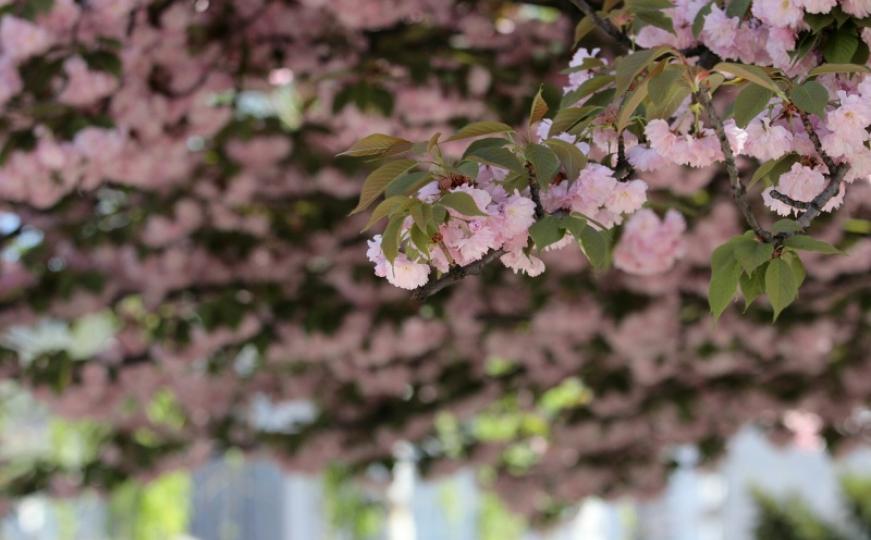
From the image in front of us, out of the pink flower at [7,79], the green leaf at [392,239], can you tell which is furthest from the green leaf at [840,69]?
the pink flower at [7,79]

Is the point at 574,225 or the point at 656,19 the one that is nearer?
the point at 574,225

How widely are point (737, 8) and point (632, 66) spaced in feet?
0.78

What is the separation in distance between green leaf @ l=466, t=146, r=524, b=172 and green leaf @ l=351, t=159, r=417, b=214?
0.21 ft

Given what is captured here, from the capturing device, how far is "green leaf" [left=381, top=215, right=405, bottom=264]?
1.18 meters

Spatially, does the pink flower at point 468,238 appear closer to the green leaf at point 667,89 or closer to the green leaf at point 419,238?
the green leaf at point 419,238

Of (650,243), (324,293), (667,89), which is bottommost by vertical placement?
(324,293)

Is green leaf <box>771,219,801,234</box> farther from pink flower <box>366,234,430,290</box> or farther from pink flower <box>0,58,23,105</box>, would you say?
pink flower <box>0,58,23,105</box>

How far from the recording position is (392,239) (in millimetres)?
1184

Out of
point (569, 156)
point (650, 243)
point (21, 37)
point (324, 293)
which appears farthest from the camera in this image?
point (324, 293)

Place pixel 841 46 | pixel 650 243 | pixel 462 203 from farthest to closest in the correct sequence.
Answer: pixel 650 243, pixel 841 46, pixel 462 203

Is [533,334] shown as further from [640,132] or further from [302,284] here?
[640,132]

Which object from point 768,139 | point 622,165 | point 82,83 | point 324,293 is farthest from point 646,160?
point 324,293

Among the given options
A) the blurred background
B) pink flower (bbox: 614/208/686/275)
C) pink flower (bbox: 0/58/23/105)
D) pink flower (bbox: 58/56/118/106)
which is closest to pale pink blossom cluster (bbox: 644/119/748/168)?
pink flower (bbox: 614/208/686/275)

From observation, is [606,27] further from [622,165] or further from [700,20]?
[622,165]
